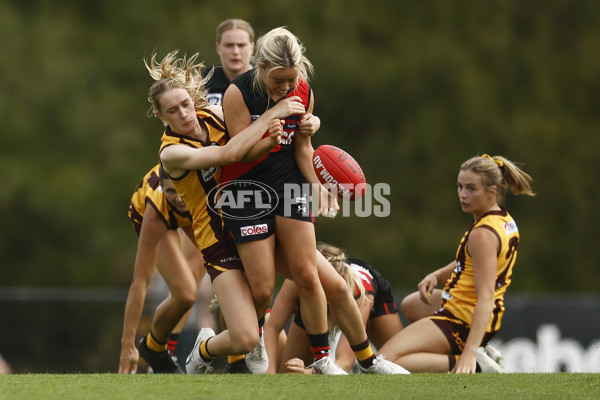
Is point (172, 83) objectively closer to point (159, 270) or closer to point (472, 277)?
point (159, 270)

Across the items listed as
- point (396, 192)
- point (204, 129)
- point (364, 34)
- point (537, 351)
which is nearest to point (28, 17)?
point (364, 34)

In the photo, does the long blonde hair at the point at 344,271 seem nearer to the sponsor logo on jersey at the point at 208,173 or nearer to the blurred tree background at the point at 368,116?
the sponsor logo on jersey at the point at 208,173

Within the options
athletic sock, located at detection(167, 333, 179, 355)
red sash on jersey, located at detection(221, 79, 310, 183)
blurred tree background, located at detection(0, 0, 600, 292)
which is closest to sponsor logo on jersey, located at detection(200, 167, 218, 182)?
red sash on jersey, located at detection(221, 79, 310, 183)

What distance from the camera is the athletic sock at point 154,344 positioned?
657 centimetres

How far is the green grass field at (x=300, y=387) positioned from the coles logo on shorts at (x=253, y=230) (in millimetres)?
765

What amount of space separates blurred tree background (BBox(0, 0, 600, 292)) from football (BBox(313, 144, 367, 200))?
11.2m

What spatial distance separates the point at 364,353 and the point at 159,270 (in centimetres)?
171

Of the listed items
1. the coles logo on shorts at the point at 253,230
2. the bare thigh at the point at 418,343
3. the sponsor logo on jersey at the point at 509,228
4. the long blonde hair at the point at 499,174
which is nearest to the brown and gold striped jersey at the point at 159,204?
the coles logo on shorts at the point at 253,230

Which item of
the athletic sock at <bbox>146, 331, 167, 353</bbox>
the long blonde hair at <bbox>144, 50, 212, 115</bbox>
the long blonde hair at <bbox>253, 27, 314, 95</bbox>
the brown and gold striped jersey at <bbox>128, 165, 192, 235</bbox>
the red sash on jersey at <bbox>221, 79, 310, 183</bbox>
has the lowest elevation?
the athletic sock at <bbox>146, 331, 167, 353</bbox>

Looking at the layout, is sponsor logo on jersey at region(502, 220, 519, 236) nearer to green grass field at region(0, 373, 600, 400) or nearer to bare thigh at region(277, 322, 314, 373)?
green grass field at region(0, 373, 600, 400)

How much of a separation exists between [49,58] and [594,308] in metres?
11.2

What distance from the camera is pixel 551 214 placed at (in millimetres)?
17500

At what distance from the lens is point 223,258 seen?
17.8 ft

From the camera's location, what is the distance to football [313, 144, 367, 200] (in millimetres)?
5324
